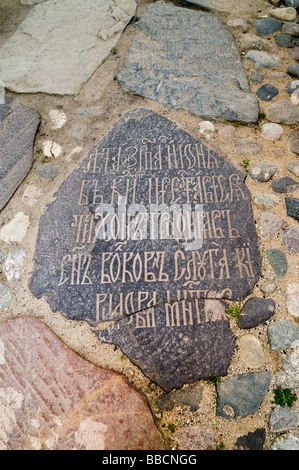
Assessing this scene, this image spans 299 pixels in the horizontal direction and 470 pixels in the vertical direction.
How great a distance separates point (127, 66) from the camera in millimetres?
2877

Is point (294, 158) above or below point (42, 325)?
above

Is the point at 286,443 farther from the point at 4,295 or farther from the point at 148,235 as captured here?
the point at 4,295

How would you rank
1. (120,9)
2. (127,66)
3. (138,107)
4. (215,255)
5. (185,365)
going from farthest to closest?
(120,9) < (127,66) < (138,107) < (215,255) < (185,365)

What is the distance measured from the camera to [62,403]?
1.64m

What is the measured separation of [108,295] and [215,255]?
63cm

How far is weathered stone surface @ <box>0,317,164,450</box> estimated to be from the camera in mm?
1562

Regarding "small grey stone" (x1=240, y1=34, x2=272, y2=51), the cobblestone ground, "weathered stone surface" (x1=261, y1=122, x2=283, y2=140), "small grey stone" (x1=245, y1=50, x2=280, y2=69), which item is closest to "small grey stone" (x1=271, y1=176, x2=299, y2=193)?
the cobblestone ground

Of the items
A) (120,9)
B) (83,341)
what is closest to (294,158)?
(83,341)

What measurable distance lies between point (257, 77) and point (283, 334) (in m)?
2.03

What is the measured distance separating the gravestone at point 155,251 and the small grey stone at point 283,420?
0.99 ft

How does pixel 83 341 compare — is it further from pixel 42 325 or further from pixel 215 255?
pixel 215 255

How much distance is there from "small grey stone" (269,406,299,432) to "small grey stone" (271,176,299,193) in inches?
48.9

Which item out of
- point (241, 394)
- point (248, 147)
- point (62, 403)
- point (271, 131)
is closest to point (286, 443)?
point (241, 394)

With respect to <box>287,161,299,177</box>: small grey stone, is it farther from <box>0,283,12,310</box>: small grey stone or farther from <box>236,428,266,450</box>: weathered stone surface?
<box>0,283,12,310</box>: small grey stone
